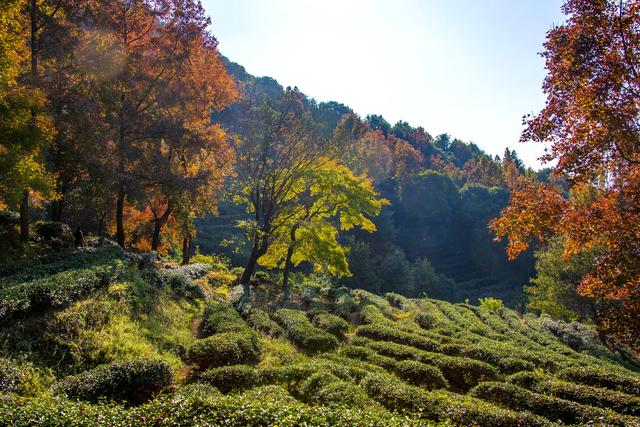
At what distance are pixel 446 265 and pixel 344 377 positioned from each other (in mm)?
64783

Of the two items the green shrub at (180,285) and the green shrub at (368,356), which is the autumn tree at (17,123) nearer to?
the green shrub at (180,285)

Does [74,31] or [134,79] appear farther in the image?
[134,79]

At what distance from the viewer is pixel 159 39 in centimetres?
2269

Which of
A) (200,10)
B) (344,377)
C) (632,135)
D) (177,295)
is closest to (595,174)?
(632,135)

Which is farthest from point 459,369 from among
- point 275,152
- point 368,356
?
point 275,152

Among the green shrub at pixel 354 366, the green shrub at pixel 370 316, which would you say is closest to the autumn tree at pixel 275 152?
the green shrub at pixel 370 316

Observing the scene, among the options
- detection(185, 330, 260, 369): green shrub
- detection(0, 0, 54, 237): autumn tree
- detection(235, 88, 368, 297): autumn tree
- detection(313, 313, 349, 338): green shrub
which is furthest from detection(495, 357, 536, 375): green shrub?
detection(0, 0, 54, 237): autumn tree

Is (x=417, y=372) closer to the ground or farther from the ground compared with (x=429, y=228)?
closer to the ground

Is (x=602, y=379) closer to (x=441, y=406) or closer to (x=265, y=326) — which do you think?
(x=441, y=406)

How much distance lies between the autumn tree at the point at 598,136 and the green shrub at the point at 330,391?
7270 mm

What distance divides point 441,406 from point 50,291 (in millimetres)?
11086

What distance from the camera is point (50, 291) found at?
1185cm

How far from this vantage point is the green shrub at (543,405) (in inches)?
396

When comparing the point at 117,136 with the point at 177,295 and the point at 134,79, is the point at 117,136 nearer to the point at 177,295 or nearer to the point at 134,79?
the point at 134,79
